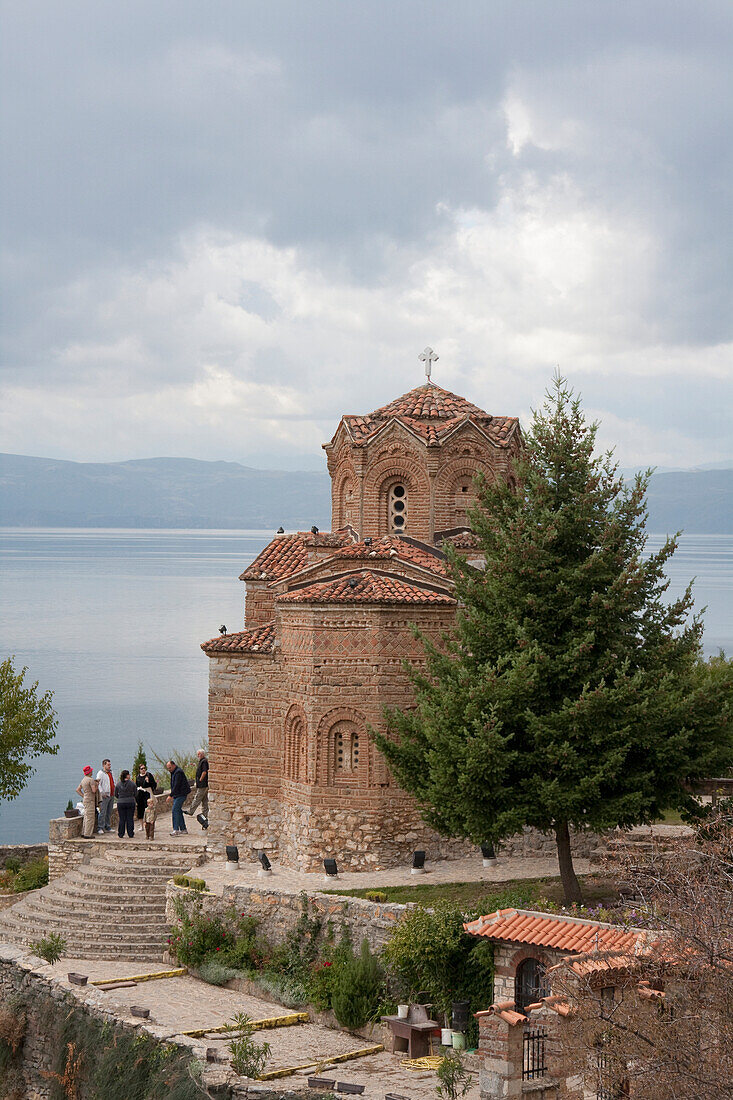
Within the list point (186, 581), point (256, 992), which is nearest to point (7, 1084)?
point (256, 992)

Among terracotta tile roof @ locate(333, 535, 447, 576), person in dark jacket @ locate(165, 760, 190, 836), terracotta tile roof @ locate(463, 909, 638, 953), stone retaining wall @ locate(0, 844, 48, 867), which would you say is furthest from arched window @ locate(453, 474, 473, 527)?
stone retaining wall @ locate(0, 844, 48, 867)

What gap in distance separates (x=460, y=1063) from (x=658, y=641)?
6222 millimetres

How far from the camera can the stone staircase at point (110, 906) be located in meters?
19.8

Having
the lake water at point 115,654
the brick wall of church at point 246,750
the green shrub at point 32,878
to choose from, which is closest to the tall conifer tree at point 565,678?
the brick wall of church at point 246,750

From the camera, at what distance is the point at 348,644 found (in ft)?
67.4

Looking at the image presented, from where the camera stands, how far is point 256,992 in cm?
1795

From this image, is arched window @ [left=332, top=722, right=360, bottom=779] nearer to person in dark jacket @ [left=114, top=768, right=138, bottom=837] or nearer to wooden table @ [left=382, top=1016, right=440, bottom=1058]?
person in dark jacket @ [left=114, top=768, right=138, bottom=837]

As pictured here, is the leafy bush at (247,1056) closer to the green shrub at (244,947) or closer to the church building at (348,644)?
the green shrub at (244,947)

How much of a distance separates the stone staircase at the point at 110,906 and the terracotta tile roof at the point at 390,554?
586 cm

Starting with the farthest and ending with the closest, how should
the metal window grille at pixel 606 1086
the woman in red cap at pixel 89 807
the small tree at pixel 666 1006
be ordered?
the woman in red cap at pixel 89 807, the metal window grille at pixel 606 1086, the small tree at pixel 666 1006

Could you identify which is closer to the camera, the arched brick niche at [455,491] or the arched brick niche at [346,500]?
the arched brick niche at [455,491]

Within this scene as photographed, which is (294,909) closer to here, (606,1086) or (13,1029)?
(13,1029)

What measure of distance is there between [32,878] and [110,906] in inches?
134

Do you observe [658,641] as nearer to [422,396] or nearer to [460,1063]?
[460,1063]
